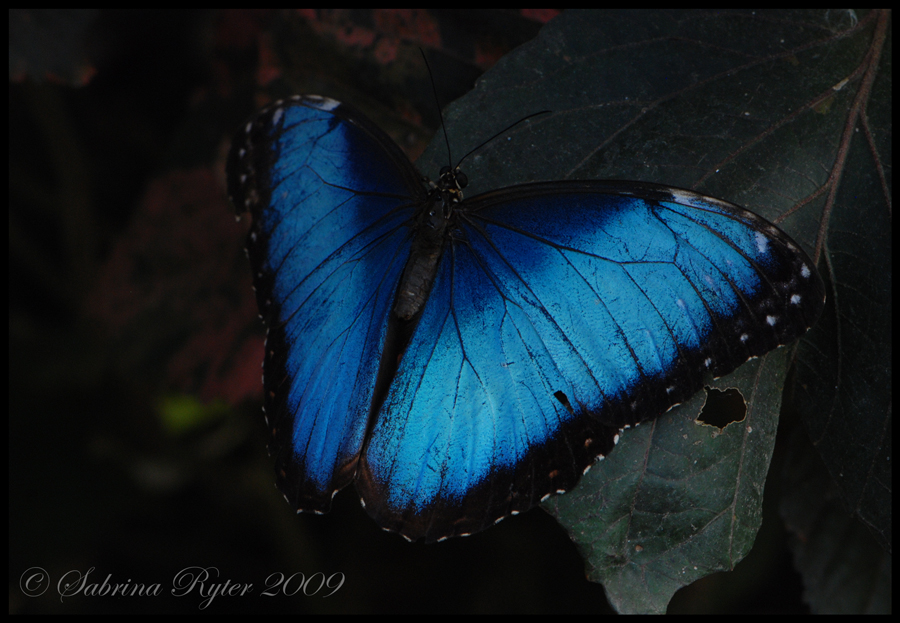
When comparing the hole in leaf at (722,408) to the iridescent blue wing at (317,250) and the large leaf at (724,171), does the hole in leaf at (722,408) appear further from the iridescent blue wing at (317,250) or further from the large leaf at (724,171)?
the iridescent blue wing at (317,250)

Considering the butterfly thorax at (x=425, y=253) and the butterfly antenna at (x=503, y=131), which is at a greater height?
the butterfly antenna at (x=503, y=131)

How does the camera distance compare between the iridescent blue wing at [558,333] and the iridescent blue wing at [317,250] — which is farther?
the iridescent blue wing at [317,250]

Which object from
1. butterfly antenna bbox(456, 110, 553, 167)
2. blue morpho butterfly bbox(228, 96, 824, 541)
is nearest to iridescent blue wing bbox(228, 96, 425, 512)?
blue morpho butterfly bbox(228, 96, 824, 541)

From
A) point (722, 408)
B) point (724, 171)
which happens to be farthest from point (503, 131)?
point (722, 408)

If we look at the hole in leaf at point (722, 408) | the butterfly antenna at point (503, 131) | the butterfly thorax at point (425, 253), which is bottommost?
the hole in leaf at point (722, 408)

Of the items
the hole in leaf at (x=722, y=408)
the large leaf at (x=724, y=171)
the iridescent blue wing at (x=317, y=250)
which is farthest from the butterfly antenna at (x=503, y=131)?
the hole in leaf at (x=722, y=408)

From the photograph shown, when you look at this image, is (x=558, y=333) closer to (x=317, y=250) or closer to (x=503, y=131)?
(x=503, y=131)

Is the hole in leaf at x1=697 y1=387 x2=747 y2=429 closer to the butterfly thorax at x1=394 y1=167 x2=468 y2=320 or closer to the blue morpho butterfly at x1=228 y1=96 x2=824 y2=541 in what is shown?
the blue morpho butterfly at x1=228 y1=96 x2=824 y2=541
